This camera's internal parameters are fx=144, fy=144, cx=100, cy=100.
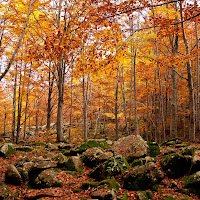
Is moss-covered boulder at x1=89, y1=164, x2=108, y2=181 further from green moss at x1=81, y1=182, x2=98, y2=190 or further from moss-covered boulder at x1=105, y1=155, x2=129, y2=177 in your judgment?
green moss at x1=81, y1=182, x2=98, y2=190

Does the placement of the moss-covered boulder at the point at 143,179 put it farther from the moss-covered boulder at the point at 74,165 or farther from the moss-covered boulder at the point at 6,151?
the moss-covered boulder at the point at 6,151

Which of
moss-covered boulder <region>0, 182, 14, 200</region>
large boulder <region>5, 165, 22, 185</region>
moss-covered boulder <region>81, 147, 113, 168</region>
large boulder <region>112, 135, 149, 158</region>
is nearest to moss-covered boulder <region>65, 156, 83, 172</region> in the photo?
moss-covered boulder <region>81, 147, 113, 168</region>

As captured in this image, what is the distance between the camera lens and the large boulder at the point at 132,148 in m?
5.84

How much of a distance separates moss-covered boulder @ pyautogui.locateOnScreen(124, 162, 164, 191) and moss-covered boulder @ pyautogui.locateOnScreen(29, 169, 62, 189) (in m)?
1.98

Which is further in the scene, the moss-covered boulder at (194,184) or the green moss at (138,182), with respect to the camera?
the green moss at (138,182)

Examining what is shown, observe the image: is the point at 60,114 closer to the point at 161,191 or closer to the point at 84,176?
the point at 84,176

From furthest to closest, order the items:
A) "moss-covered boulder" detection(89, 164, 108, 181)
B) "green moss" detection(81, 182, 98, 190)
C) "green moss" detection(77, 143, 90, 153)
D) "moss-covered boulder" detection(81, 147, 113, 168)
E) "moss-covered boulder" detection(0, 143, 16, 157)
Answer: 1. "green moss" detection(77, 143, 90, 153)
2. "moss-covered boulder" detection(0, 143, 16, 157)
3. "moss-covered boulder" detection(81, 147, 113, 168)
4. "moss-covered boulder" detection(89, 164, 108, 181)
5. "green moss" detection(81, 182, 98, 190)

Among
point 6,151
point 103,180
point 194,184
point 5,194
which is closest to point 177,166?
point 194,184

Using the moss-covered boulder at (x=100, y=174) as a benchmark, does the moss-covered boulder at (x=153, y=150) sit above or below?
above

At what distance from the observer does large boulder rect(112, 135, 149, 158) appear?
5840 mm

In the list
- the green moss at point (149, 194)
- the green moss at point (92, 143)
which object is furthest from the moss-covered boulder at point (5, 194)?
the green moss at point (92, 143)

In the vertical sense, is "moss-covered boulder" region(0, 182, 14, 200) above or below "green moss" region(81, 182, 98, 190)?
above

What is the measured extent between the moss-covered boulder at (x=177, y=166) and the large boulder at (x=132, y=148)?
1.28 m

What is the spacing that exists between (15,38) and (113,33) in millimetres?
10052
